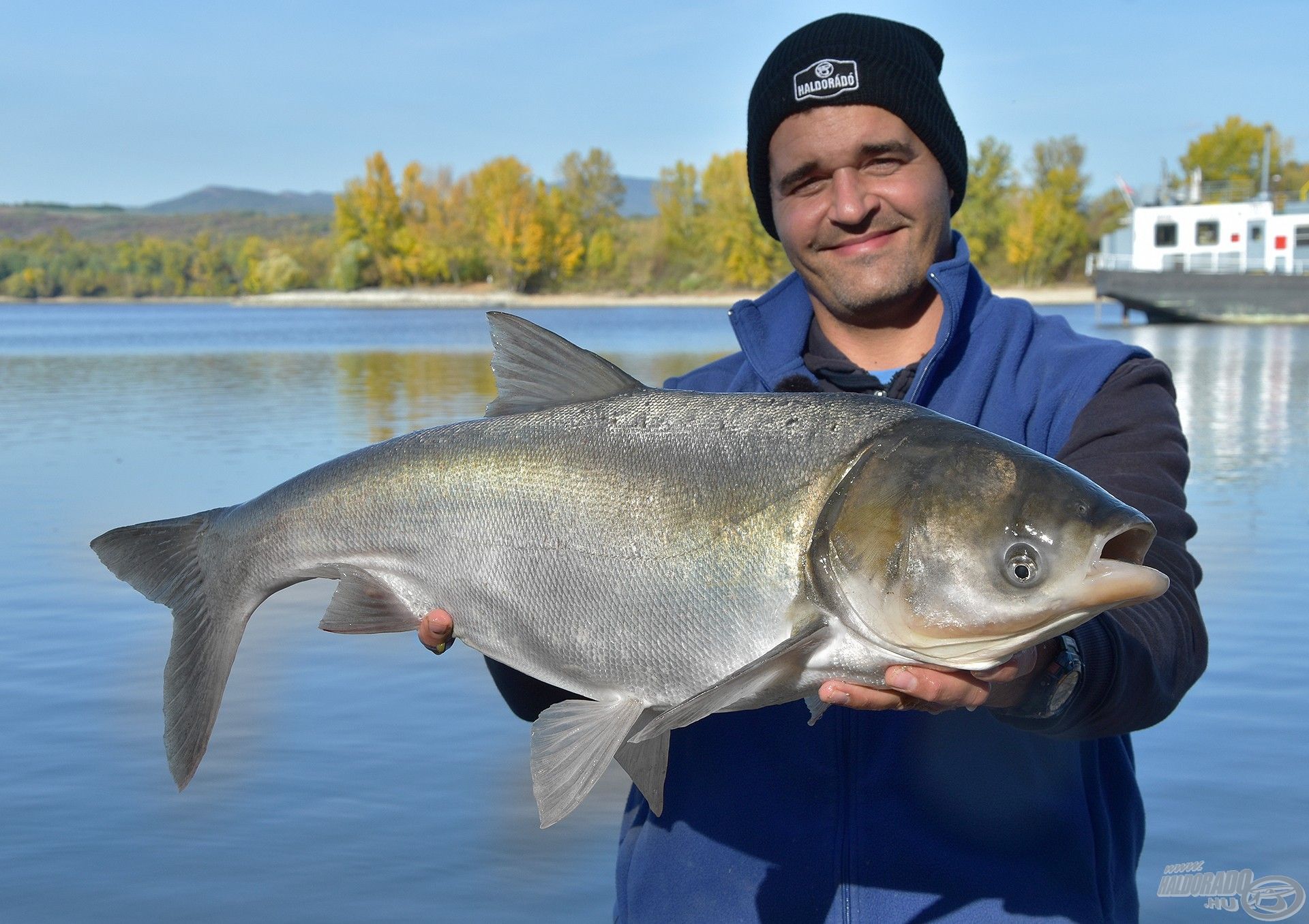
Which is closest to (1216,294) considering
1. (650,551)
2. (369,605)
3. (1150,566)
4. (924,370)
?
(924,370)

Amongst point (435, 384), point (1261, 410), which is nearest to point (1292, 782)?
point (1261, 410)

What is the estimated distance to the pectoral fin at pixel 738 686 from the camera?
198cm

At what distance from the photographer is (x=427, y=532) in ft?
8.59

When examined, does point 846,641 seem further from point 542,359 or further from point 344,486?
point 344,486

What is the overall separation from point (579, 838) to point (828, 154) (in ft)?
10.0

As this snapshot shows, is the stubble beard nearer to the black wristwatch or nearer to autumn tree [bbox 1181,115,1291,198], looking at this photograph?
the black wristwatch

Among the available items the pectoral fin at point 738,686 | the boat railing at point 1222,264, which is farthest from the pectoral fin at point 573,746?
the boat railing at point 1222,264

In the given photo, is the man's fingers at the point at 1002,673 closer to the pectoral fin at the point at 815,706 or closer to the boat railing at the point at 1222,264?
the pectoral fin at the point at 815,706

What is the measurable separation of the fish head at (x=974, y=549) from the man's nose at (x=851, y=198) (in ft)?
3.13

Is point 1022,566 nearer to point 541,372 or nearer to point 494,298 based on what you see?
point 541,372

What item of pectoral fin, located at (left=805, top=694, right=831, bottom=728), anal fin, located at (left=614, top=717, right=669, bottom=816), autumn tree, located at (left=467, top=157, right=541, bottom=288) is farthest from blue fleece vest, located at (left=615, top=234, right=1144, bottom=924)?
autumn tree, located at (left=467, top=157, right=541, bottom=288)

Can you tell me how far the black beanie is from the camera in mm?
3033

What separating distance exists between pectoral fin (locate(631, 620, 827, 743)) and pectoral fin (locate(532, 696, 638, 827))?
290mm

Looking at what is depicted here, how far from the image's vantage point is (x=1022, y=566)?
1.91 meters
